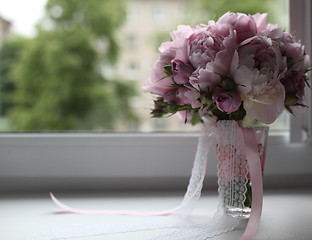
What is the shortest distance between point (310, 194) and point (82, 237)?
0.56 metres

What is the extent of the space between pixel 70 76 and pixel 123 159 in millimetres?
664

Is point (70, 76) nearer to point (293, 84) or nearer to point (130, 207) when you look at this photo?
point (130, 207)

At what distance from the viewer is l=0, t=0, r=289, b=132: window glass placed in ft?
3.91

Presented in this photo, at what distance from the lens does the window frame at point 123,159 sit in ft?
3.25

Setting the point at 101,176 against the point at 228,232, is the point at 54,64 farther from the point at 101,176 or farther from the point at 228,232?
the point at 228,232

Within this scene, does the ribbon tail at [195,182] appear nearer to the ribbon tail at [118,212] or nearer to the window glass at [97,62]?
the ribbon tail at [118,212]

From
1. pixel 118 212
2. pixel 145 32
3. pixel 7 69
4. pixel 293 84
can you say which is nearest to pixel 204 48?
pixel 293 84

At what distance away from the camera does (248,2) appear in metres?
1.24

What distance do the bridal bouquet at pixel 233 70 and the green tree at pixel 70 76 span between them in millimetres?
559

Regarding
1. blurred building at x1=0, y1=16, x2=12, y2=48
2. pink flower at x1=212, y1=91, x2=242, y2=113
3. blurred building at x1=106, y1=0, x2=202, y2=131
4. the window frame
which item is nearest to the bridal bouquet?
pink flower at x1=212, y1=91, x2=242, y2=113

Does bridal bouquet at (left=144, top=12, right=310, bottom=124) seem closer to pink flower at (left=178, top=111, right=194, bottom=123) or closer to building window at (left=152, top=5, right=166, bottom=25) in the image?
pink flower at (left=178, top=111, right=194, bottom=123)

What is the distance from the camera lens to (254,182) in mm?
672

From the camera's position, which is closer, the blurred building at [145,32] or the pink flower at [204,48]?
the pink flower at [204,48]

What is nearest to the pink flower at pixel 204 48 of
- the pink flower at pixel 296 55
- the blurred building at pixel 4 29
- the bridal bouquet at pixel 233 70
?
the bridal bouquet at pixel 233 70
